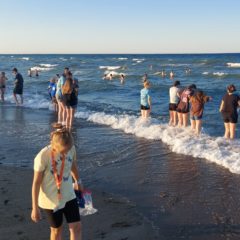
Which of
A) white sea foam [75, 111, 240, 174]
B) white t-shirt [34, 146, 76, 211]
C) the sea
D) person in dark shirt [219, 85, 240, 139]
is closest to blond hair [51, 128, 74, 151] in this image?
white t-shirt [34, 146, 76, 211]

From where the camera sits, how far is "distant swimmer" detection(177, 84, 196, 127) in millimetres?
12383

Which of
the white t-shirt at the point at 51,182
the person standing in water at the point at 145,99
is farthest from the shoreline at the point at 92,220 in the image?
the person standing in water at the point at 145,99

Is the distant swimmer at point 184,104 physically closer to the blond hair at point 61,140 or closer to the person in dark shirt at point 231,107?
the person in dark shirt at point 231,107

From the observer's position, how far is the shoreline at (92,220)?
17.8ft

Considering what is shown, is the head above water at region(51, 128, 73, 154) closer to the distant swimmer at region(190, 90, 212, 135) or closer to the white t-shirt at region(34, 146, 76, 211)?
the white t-shirt at region(34, 146, 76, 211)

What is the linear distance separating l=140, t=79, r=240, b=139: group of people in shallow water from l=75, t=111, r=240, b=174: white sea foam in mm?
359

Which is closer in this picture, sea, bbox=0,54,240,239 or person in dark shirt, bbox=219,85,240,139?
sea, bbox=0,54,240,239

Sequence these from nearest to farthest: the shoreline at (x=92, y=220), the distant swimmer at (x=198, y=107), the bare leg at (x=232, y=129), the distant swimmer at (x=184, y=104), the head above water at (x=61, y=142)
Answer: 1. the head above water at (x=61, y=142)
2. the shoreline at (x=92, y=220)
3. the bare leg at (x=232, y=129)
4. the distant swimmer at (x=198, y=107)
5. the distant swimmer at (x=184, y=104)

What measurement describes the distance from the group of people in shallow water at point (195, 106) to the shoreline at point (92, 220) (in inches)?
206

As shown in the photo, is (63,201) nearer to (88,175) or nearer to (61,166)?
(61,166)

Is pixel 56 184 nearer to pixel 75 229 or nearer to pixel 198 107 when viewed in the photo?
pixel 75 229

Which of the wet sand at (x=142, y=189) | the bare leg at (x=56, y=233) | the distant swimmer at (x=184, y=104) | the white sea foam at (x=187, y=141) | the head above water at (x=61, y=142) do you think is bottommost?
the wet sand at (x=142, y=189)

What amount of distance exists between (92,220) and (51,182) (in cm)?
168

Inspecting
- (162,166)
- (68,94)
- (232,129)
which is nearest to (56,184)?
(162,166)
